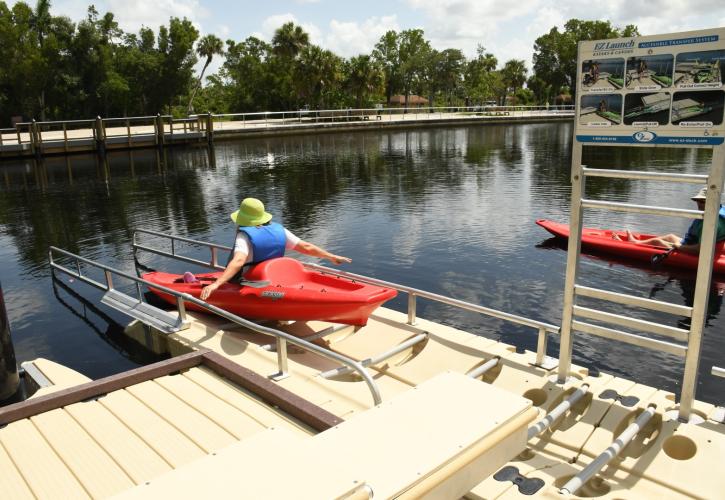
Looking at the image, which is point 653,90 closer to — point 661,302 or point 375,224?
point 661,302

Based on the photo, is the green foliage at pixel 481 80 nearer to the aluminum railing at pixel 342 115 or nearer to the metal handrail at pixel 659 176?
the aluminum railing at pixel 342 115

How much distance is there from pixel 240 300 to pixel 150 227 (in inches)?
444

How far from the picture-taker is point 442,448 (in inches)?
109

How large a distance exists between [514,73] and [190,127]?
71888 mm

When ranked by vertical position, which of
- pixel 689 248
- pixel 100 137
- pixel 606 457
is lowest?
pixel 689 248

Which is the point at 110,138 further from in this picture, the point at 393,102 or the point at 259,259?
the point at 393,102

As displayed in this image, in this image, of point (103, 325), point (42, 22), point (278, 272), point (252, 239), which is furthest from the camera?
point (42, 22)

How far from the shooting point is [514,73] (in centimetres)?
10000

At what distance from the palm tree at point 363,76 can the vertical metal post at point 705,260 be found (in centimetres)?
5988

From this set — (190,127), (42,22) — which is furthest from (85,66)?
(190,127)

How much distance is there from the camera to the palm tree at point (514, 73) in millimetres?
99625

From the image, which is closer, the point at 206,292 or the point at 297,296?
the point at 206,292

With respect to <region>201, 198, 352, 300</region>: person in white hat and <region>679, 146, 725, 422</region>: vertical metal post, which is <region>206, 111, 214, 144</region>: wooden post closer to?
<region>201, 198, 352, 300</region>: person in white hat

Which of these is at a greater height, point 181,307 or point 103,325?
point 181,307
